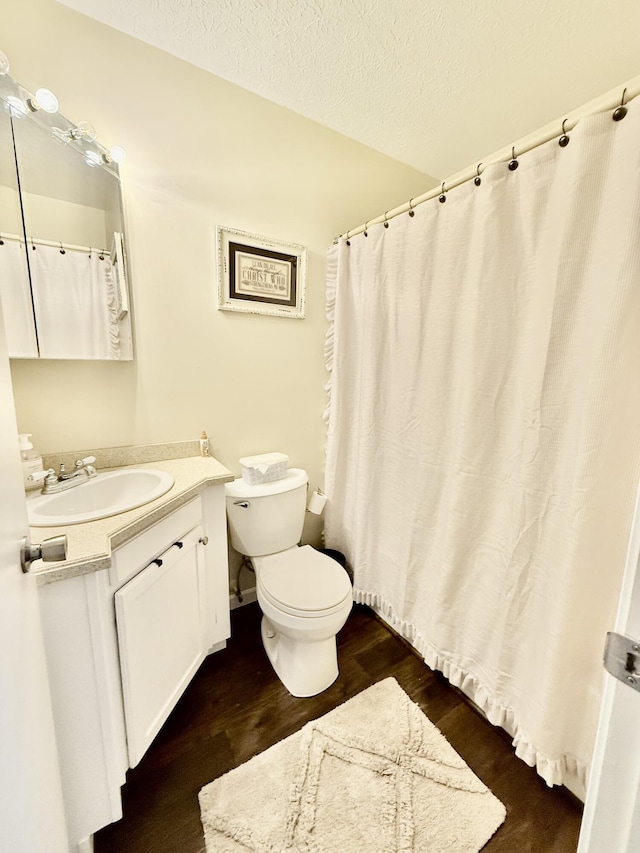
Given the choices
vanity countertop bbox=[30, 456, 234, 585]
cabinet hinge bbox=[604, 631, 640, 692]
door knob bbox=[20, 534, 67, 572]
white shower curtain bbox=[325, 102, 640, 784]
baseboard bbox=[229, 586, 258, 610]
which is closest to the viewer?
cabinet hinge bbox=[604, 631, 640, 692]

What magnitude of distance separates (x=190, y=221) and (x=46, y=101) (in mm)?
491

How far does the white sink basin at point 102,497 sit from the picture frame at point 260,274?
2.61ft

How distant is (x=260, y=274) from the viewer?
1.56m

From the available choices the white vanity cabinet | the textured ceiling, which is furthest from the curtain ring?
the white vanity cabinet

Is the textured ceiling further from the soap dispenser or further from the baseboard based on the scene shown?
the baseboard

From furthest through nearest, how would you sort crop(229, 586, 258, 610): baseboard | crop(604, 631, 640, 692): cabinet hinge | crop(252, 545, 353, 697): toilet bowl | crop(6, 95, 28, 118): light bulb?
crop(229, 586, 258, 610): baseboard, crop(252, 545, 353, 697): toilet bowl, crop(6, 95, 28, 118): light bulb, crop(604, 631, 640, 692): cabinet hinge

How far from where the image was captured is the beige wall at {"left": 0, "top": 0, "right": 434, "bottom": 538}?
3.77ft

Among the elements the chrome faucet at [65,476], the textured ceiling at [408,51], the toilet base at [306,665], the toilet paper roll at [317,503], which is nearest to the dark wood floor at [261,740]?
the toilet base at [306,665]

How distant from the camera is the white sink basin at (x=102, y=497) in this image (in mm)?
922

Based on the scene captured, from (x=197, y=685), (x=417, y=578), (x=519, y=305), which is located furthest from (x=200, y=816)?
(x=519, y=305)

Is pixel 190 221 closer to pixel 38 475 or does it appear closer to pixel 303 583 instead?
pixel 38 475

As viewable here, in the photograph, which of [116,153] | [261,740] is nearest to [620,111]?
[116,153]

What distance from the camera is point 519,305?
1.04 metres

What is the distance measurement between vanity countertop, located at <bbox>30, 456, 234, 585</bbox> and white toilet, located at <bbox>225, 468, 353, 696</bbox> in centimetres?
34
